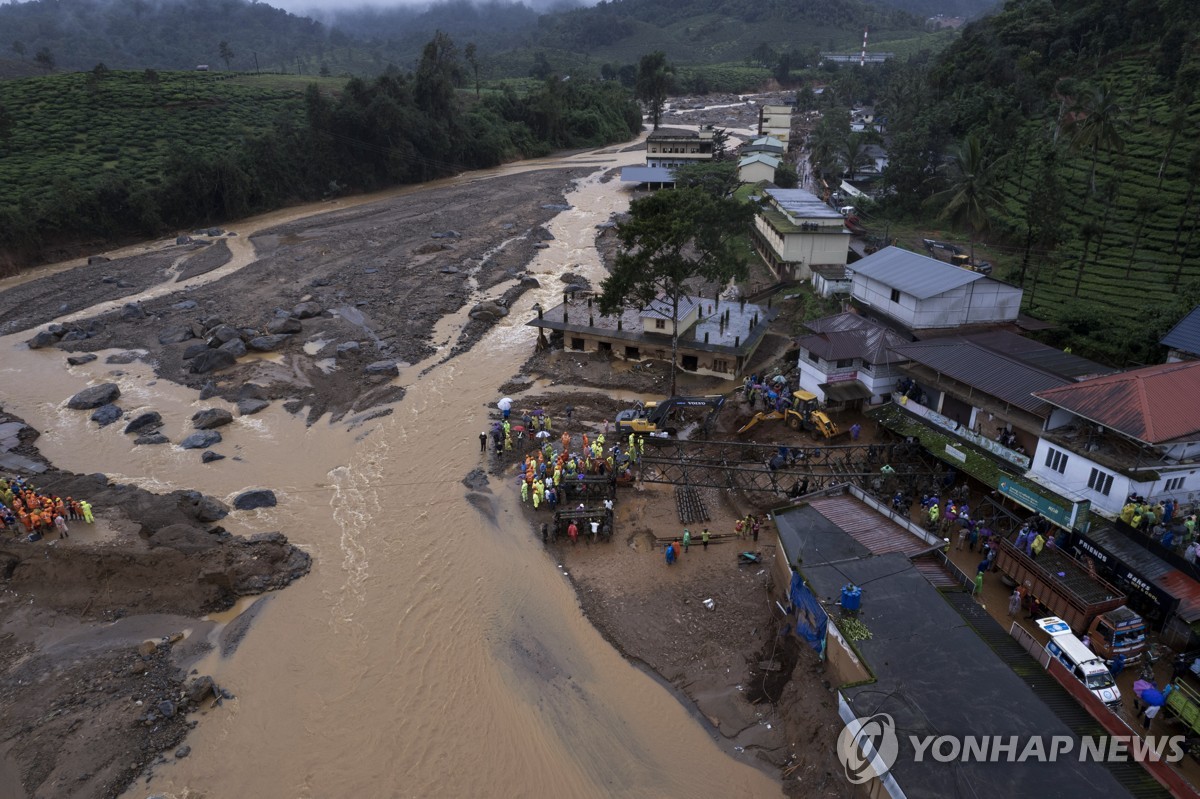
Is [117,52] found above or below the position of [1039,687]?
above

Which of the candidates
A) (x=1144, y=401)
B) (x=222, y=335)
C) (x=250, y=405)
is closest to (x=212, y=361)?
(x=222, y=335)

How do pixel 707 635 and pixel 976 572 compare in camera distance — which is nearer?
pixel 707 635

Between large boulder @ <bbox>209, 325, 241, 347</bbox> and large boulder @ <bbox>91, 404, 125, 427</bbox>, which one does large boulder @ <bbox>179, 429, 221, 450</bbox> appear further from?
large boulder @ <bbox>209, 325, 241, 347</bbox>

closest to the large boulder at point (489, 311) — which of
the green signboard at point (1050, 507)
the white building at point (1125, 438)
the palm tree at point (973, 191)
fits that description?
the palm tree at point (973, 191)

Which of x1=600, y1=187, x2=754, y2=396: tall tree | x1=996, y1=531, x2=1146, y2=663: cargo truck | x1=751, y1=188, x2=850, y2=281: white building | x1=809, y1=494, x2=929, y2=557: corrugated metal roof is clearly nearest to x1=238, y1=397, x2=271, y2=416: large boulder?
x1=600, y1=187, x2=754, y2=396: tall tree

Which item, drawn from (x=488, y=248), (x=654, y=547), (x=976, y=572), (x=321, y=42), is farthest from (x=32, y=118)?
(x=321, y=42)

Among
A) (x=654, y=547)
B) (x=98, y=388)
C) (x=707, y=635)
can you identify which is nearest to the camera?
(x=707, y=635)

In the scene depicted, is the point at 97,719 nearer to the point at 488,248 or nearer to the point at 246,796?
the point at 246,796

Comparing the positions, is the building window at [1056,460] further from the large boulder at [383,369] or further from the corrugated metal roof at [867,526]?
the large boulder at [383,369]
